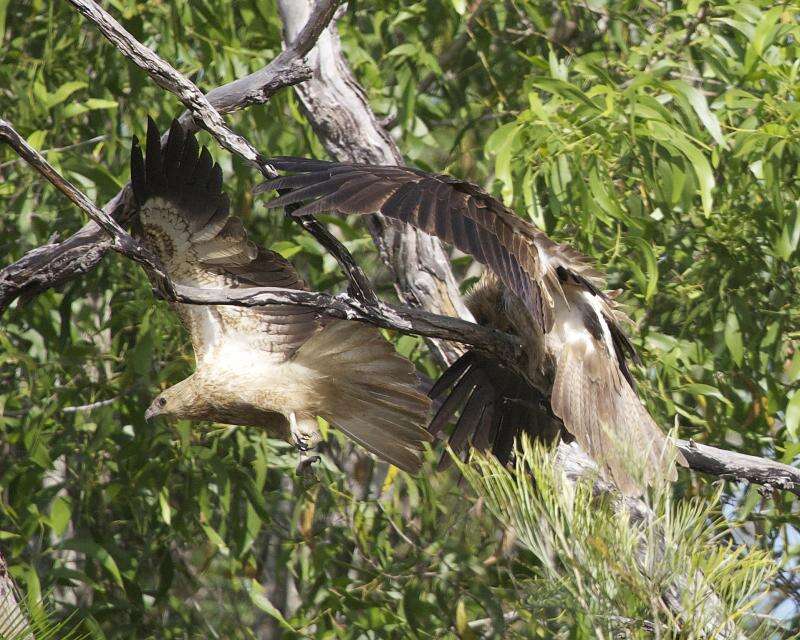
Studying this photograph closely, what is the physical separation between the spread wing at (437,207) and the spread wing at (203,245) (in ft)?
2.06

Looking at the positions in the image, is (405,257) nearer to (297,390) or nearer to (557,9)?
(297,390)

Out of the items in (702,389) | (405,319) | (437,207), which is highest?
(437,207)

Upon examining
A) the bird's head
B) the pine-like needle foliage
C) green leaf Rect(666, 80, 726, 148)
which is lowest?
the bird's head

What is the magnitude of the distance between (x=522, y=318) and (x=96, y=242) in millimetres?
1018

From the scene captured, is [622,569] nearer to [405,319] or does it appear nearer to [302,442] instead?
[405,319]

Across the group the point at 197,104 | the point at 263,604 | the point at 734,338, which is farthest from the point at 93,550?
the point at 734,338

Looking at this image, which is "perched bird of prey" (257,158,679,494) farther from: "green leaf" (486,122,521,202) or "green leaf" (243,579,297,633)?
"green leaf" (243,579,297,633)

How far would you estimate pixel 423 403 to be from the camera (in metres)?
3.08

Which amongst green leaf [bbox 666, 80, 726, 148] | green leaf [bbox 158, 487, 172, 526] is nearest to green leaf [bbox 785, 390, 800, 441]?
green leaf [bbox 666, 80, 726, 148]

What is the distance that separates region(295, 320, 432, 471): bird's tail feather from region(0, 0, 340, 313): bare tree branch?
568mm

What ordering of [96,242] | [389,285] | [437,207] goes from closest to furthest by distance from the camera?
[437,207], [96,242], [389,285]

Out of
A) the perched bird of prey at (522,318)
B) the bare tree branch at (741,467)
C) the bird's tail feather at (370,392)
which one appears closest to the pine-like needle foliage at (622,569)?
the perched bird of prey at (522,318)

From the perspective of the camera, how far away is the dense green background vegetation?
10.7ft

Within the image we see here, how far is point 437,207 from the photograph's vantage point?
2.39 metres
